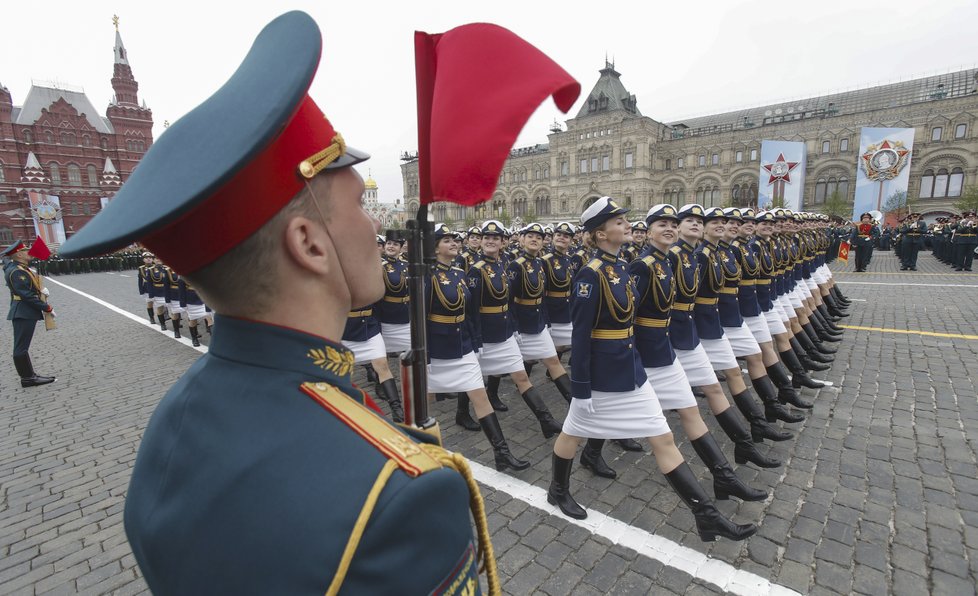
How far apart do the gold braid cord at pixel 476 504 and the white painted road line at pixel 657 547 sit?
A: 7.53 feet

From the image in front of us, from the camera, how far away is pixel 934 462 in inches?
168

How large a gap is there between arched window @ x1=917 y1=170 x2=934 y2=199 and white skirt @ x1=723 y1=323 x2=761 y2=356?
5209 cm

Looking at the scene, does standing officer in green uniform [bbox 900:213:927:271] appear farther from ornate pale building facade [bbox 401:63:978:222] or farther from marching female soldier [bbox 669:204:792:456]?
ornate pale building facade [bbox 401:63:978:222]

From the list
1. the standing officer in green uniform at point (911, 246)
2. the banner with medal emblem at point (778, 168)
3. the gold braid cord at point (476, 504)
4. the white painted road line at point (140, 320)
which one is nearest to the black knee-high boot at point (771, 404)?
the gold braid cord at point (476, 504)

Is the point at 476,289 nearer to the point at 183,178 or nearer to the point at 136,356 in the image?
the point at 183,178

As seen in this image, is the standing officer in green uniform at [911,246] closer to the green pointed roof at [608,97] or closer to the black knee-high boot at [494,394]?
the black knee-high boot at [494,394]

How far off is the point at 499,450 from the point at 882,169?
48651 mm

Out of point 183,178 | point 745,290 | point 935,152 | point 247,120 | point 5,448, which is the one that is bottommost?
point 5,448

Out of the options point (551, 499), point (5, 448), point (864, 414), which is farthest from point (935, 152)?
point (5, 448)

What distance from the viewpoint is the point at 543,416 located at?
5.21 metres

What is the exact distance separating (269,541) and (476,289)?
198 inches

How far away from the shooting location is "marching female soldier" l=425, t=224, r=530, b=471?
463 centimetres

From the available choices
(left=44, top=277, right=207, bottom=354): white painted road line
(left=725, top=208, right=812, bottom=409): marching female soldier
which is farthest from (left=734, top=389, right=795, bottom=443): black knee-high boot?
(left=44, top=277, right=207, bottom=354): white painted road line

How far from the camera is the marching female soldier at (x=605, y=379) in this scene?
353 cm
